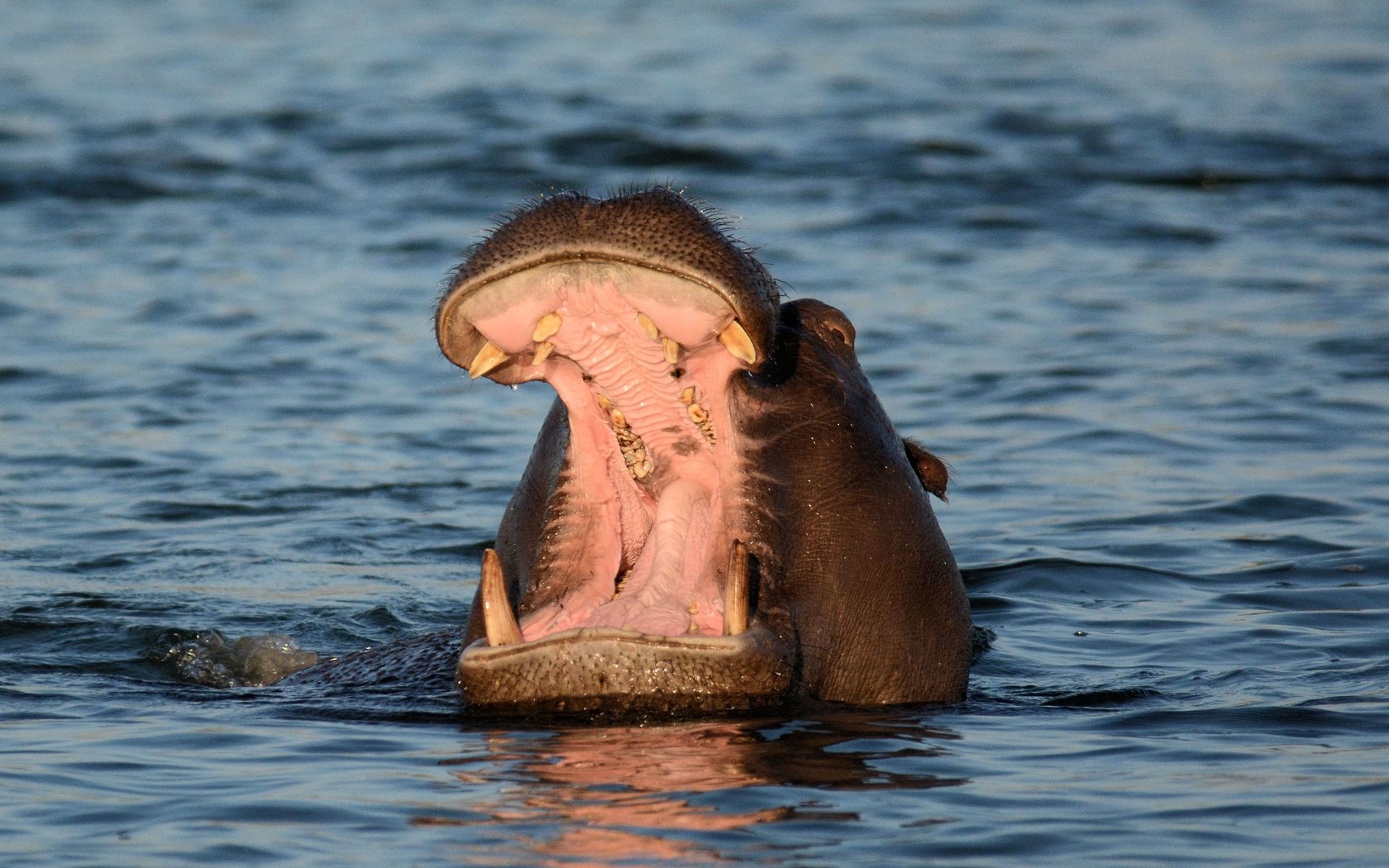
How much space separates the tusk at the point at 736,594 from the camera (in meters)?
5.53

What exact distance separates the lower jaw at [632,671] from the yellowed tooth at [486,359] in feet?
2.38

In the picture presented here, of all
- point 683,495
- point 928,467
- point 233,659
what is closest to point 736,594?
point 683,495

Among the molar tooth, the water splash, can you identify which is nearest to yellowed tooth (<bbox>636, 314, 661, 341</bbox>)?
the molar tooth

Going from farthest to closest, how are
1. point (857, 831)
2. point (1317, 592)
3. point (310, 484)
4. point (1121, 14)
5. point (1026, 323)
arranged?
point (1121, 14) < point (1026, 323) < point (310, 484) < point (1317, 592) < point (857, 831)

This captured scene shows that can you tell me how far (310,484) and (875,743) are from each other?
557 centimetres

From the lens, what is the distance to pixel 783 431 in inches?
242

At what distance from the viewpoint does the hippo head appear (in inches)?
217

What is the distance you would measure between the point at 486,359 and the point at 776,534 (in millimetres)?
955

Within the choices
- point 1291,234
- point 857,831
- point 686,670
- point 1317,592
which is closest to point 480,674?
point 686,670

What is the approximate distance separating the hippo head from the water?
25 centimetres

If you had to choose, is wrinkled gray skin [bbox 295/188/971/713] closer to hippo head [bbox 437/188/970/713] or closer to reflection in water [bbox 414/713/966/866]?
hippo head [bbox 437/188/970/713]

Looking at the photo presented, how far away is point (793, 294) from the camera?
1551 centimetres

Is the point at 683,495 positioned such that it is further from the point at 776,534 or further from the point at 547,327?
the point at 547,327

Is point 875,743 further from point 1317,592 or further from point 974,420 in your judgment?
point 974,420
